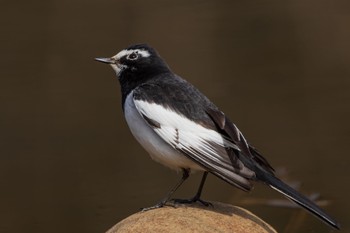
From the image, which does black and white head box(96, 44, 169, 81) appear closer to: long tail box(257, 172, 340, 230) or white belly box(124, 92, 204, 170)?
white belly box(124, 92, 204, 170)

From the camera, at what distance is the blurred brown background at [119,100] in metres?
11.8

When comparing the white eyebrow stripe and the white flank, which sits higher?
the white eyebrow stripe

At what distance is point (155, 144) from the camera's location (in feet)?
25.3

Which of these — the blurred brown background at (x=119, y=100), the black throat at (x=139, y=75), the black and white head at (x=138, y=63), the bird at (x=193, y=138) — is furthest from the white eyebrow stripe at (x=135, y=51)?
the blurred brown background at (x=119, y=100)

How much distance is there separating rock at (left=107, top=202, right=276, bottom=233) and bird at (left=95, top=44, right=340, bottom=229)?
0.53 ft

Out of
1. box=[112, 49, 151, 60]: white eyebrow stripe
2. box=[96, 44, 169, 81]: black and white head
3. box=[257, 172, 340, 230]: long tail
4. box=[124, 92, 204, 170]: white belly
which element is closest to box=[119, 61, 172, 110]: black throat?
box=[96, 44, 169, 81]: black and white head

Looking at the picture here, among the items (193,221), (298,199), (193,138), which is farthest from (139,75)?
(298,199)

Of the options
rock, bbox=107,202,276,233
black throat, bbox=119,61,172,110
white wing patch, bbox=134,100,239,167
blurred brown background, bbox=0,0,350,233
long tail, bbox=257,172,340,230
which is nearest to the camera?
rock, bbox=107,202,276,233

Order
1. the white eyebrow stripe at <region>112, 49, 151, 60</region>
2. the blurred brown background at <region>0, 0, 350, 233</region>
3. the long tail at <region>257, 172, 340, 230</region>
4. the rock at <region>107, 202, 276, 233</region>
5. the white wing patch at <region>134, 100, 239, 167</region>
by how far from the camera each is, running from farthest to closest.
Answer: the blurred brown background at <region>0, 0, 350, 233</region>
the white eyebrow stripe at <region>112, 49, 151, 60</region>
the white wing patch at <region>134, 100, 239, 167</region>
the long tail at <region>257, 172, 340, 230</region>
the rock at <region>107, 202, 276, 233</region>

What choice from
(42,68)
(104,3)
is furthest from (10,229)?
(104,3)

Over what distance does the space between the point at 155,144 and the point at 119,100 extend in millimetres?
6567

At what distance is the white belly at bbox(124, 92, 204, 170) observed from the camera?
7.65 metres

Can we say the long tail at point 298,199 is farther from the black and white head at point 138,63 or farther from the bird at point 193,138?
the black and white head at point 138,63

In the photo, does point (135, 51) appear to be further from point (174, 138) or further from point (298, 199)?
point (298, 199)
